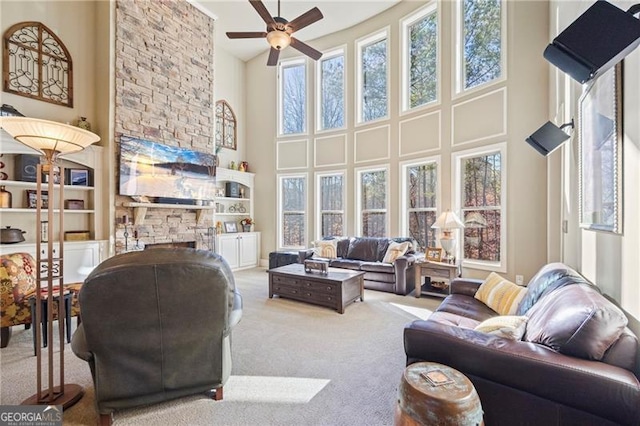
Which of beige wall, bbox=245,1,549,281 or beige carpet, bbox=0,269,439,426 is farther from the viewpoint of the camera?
beige wall, bbox=245,1,549,281

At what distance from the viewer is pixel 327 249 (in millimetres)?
5781

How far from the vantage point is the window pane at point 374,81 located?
6.05m

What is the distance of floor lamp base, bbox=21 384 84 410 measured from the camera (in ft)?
6.41

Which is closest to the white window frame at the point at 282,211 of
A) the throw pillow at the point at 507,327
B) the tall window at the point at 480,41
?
the tall window at the point at 480,41

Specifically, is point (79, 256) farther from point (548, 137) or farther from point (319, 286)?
point (548, 137)

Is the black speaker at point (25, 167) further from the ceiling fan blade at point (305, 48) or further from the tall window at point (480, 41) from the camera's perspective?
the tall window at point (480, 41)

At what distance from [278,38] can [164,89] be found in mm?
2945

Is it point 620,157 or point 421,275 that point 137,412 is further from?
point 421,275

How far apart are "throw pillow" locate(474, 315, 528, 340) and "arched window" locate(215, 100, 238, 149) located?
666 centimetres

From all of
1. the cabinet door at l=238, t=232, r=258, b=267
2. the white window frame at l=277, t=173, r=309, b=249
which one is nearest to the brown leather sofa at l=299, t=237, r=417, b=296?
the white window frame at l=277, t=173, r=309, b=249

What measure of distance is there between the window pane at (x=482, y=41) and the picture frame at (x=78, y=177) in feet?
20.7

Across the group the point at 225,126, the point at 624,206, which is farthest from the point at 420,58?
the point at 624,206

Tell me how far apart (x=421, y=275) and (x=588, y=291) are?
2.95 meters

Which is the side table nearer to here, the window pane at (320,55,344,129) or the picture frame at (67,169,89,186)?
the window pane at (320,55,344,129)
